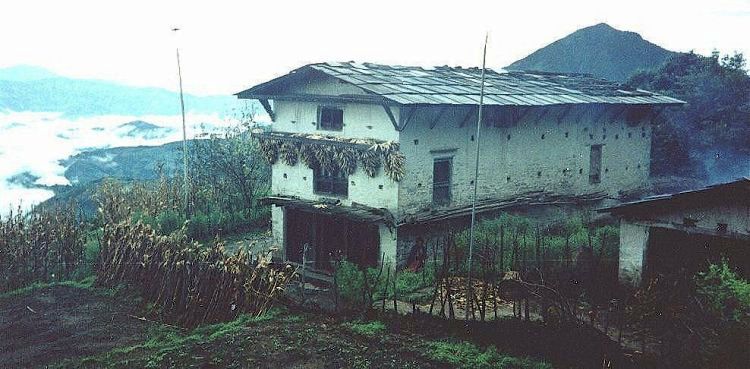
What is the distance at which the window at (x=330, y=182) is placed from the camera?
654 inches

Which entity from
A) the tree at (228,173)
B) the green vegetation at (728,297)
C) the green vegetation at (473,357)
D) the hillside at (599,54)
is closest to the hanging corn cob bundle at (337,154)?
the green vegetation at (473,357)

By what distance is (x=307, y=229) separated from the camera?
17.7 metres

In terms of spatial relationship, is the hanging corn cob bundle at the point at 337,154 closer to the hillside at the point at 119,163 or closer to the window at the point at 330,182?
the window at the point at 330,182

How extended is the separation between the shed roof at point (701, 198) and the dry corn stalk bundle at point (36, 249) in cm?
1343

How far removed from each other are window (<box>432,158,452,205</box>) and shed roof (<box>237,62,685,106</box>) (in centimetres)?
178

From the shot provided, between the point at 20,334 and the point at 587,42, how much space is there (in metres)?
41.1

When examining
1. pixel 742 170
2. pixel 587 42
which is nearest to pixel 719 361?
pixel 742 170

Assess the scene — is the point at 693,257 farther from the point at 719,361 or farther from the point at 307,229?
the point at 307,229

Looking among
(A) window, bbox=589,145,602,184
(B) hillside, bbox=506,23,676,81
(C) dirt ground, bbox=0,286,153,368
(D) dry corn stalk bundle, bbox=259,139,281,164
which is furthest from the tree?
(B) hillside, bbox=506,23,676,81

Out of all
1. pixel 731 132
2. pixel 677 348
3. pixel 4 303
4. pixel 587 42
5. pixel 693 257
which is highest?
pixel 587 42

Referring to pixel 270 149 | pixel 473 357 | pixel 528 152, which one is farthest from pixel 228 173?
pixel 473 357

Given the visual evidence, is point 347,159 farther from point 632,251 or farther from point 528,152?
point 632,251

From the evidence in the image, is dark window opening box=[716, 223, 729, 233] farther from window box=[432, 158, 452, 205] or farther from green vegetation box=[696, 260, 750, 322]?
window box=[432, 158, 452, 205]

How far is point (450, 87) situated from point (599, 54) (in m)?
31.0
